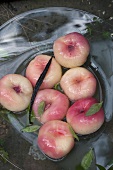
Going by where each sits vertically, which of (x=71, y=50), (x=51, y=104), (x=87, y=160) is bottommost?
(x=87, y=160)

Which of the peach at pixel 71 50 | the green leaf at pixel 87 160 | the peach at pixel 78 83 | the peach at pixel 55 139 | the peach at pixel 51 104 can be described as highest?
the peach at pixel 71 50

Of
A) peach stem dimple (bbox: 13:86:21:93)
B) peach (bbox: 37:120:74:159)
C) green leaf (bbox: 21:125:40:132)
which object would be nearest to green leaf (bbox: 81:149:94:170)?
peach (bbox: 37:120:74:159)

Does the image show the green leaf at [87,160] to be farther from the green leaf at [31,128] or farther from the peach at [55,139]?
the green leaf at [31,128]

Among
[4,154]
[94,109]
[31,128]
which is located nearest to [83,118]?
[94,109]

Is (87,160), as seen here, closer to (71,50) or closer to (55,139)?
(55,139)

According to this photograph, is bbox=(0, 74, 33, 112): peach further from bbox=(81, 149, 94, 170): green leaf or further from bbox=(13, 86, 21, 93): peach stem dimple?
bbox=(81, 149, 94, 170): green leaf

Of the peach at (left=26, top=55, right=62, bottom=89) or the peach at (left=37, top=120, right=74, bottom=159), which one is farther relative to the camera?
the peach at (left=26, top=55, right=62, bottom=89)

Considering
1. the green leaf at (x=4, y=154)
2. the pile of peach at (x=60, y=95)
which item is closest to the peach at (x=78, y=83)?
the pile of peach at (x=60, y=95)
